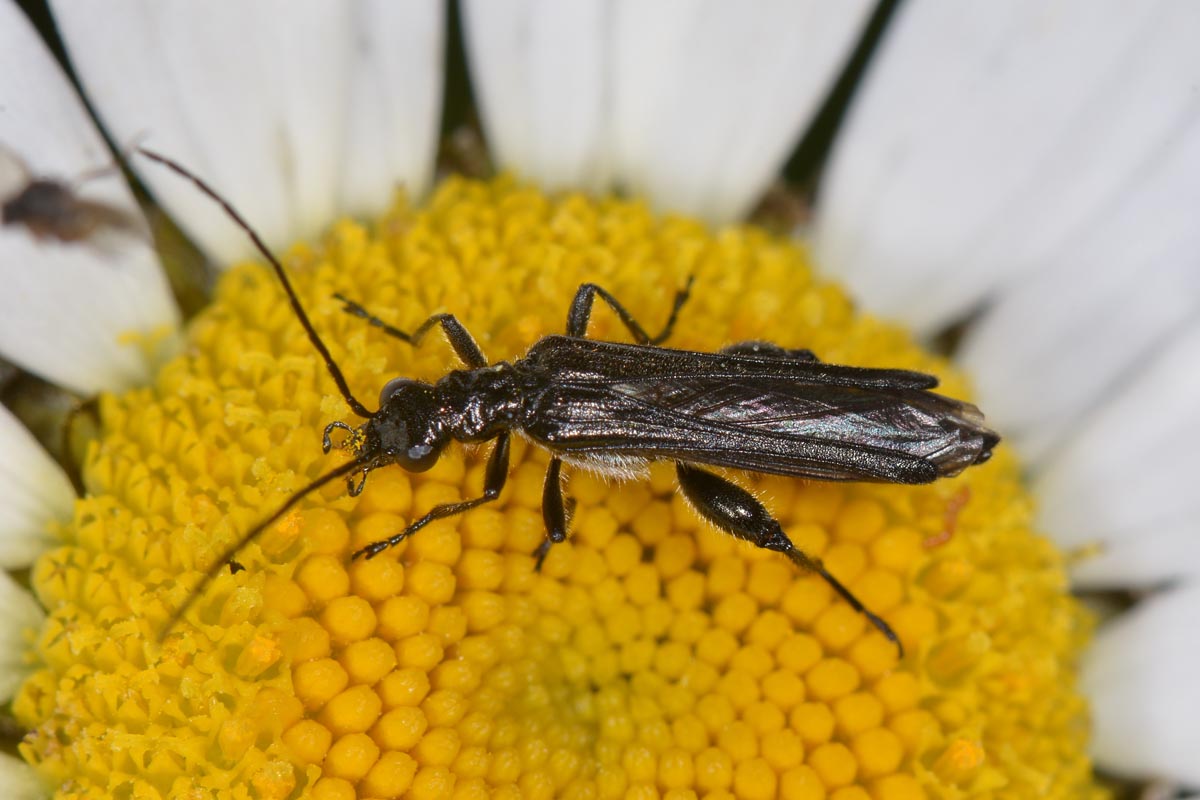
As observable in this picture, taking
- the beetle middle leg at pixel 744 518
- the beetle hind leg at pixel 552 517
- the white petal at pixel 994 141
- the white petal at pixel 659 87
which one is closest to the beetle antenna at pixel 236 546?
the beetle hind leg at pixel 552 517

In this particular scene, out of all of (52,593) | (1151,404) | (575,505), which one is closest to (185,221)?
(52,593)

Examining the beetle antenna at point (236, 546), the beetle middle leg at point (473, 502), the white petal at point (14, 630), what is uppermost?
the beetle middle leg at point (473, 502)

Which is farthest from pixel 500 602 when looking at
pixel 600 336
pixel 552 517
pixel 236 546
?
pixel 600 336

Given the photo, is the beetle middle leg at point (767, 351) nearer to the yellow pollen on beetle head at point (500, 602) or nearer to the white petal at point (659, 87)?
the yellow pollen on beetle head at point (500, 602)

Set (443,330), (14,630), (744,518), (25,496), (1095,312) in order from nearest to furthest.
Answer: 1. (14,630)
2. (25,496)
3. (744,518)
4. (443,330)
5. (1095,312)

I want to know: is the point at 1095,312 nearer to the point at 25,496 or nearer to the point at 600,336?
the point at 600,336

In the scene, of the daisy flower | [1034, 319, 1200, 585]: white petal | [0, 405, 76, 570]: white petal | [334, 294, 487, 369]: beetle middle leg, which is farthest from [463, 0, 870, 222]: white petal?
[0, 405, 76, 570]: white petal
